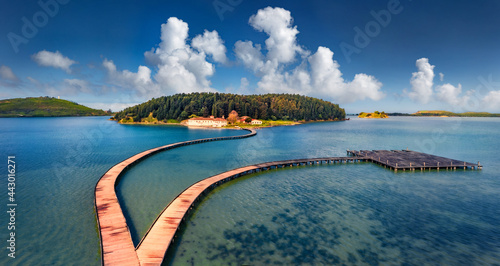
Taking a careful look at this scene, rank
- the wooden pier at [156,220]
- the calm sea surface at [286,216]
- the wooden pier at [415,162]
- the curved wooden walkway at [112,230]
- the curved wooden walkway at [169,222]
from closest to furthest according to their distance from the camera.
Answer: the curved wooden walkway at [112,230] < the wooden pier at [156,220] < the curved wooden walkway at [169,222] < the calm sea surface at [286,216] < the wooden pier at [415,162]

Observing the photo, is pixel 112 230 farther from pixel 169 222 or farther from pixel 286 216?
pixel 286 216

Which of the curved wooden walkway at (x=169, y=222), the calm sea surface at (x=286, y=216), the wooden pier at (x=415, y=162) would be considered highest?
the wooden pier at (x=415, y=162)

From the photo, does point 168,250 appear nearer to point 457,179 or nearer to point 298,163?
point 298,163

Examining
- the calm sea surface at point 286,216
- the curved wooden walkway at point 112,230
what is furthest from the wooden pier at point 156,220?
the calm sea surface at point 286,216

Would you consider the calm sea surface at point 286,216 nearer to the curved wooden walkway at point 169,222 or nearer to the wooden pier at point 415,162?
the curved wooden walkway at point 169,222

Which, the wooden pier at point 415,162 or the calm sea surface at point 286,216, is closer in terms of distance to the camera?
the calm sea surface at point 286,216

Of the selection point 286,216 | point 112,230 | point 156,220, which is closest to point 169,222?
point 156,220

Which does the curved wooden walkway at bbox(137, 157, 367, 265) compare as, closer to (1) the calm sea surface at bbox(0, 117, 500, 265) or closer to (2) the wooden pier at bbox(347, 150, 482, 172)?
(1) the calm sea surface at bbox(0, 117, 500, 265)

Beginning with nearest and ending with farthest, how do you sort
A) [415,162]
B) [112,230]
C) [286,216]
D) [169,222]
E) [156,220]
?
[112,230], [169,222], [156,220], [286,216], [415,162]

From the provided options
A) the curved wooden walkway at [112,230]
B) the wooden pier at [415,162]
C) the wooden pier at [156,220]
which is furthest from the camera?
the wooden pier at [415,162]

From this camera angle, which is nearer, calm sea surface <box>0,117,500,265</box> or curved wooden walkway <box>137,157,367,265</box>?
curved wooden walkway <box>137,157,367,265</box>

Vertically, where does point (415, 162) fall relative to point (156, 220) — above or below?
above

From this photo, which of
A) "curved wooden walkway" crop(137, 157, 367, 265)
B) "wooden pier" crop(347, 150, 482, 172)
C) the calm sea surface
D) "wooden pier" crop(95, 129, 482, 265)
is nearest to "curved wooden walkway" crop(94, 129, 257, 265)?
"wooden pier" crop(95, 129, 482, 265)

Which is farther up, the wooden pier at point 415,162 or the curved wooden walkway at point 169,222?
the wooden pier at point 415,162
